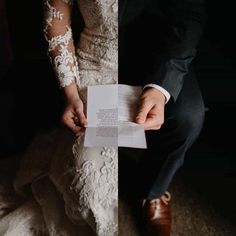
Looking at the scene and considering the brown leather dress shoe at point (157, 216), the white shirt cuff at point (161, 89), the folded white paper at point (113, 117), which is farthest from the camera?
the brown leather dress shoe at point (157, 216)

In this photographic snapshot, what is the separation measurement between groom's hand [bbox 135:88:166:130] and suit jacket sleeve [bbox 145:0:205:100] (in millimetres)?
35

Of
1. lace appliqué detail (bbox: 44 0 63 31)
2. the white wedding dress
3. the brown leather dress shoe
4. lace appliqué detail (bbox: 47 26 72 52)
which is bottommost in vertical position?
the brown leather dress shoe

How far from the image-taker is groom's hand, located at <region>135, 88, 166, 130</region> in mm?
A: 752

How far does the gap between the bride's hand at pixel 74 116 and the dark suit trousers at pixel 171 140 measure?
23 centimetres

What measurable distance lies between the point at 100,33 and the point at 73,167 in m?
0.34

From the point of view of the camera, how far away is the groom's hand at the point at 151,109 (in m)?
0.75

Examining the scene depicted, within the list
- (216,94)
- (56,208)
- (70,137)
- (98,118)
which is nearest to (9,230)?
(56,208)

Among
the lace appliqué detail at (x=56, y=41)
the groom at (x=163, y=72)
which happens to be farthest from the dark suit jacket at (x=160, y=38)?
the lace appliqué detail at (x=56, y=41)

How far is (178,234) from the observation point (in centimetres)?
103

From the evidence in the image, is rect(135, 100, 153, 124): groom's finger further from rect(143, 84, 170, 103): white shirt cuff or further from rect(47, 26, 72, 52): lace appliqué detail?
rect(47, 26, 72, 52): lace appliqué detail

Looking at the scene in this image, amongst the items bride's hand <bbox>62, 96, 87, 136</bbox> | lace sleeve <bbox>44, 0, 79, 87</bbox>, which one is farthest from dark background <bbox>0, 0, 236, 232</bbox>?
bride's hand <bbox>62, 96, 87, 136</bbox>

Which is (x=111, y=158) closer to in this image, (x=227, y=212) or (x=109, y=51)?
(x=109, y=51)

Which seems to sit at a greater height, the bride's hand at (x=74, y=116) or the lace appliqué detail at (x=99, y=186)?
the bride's hand at (x=74, y=116)

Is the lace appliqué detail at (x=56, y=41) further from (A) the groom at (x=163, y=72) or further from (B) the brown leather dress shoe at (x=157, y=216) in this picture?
(B) the brown leather dress shoe at (x=157, y=216)
